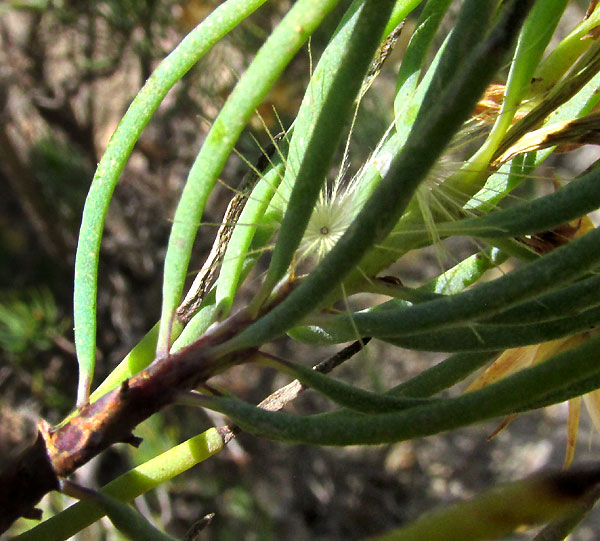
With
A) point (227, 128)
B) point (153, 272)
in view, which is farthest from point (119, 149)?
point (153, 272)

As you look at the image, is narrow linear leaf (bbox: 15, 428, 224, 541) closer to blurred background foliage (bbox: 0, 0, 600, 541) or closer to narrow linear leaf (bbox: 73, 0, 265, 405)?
narrow linear leaf (bbox: 73, 0, 265, 405)

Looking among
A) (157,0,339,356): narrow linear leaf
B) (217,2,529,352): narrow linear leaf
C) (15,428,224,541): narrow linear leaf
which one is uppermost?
(157,0,339,356): narrow linear leaf

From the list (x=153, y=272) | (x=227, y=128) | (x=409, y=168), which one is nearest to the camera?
(x=409, y=168)

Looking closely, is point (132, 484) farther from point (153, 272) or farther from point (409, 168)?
point (153, 272)

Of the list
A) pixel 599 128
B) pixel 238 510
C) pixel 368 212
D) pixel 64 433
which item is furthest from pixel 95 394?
pixel 238 510

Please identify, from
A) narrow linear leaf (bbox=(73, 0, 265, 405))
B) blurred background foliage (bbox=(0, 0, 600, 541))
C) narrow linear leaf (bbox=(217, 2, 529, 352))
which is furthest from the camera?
blurred background foliage (bbox=(0, 0, 600, 541))

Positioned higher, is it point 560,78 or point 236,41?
point 236,41

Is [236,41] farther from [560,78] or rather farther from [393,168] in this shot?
[393,168]

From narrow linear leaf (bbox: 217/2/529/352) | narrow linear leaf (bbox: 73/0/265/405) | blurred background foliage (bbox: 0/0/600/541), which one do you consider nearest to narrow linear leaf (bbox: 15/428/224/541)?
narrow linear leaf (bbox: 73/0/265/405)
